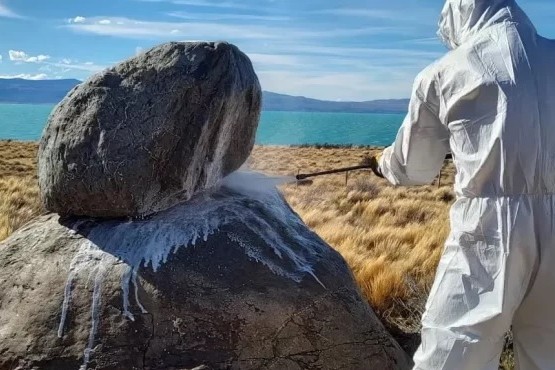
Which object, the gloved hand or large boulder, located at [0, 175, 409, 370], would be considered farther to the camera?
the gloved hand

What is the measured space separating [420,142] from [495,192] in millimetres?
450

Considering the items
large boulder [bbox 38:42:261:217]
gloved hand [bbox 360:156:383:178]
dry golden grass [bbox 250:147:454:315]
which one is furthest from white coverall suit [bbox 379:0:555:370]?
dry golden grass [bbox 250:147:454:315]

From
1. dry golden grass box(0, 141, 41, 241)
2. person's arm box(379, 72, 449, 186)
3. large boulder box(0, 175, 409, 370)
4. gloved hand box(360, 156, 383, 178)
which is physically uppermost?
person's arm box(379, 72, 449, 186)

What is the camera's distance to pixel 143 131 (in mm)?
3752

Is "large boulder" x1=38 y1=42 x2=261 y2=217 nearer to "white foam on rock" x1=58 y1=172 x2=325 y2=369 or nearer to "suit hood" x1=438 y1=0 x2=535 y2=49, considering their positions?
"white foam on rock" x1=58 y1=172 x2=325 y2=369

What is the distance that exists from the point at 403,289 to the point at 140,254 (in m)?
2.07

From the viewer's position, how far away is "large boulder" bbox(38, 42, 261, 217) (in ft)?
12.3

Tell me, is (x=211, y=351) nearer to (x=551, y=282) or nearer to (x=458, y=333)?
(x=458, y=333)

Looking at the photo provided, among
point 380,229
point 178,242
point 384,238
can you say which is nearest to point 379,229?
point 380,229

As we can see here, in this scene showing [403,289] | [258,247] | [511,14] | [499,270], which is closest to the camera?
[499,270]

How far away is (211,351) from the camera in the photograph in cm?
355

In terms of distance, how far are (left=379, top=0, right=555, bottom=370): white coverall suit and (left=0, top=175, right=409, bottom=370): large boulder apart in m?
0.74

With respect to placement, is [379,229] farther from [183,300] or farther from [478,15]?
[478,15]

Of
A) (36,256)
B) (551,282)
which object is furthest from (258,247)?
(551,282)
